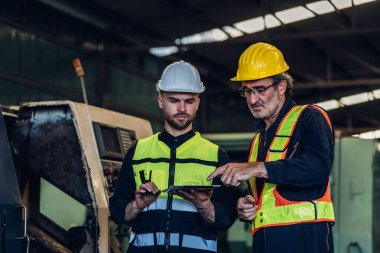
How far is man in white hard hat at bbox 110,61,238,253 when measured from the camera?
3.39 metres

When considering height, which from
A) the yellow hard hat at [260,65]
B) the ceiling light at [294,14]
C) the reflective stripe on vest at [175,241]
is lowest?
the reflective stripe on vest at [175,241]

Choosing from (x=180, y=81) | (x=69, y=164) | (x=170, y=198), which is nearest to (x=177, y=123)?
(x=180, y=81)

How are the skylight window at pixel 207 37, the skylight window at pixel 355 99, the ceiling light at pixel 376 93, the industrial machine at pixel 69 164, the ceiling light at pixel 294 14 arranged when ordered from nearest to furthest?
1. the industrial machine at pixel 69 164
2. the ceiling light at pixel 294 14
3. the skylight window at pixel 207 37
4. the ceiling light at pixel 376 93
5. the skylight window at pixel 355 99

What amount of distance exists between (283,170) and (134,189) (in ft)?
2.93

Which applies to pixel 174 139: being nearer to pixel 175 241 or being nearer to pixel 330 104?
pixel 175 241

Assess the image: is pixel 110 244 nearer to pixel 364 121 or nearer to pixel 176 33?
pixel 176 33

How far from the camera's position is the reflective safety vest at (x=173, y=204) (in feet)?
11.2

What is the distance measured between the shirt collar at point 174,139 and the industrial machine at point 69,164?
2.12 ft

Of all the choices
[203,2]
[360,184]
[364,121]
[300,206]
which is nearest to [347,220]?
[360,184]

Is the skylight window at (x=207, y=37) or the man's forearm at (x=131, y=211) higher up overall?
the skylight window at (x=207, y=37)

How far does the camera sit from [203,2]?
1196cm

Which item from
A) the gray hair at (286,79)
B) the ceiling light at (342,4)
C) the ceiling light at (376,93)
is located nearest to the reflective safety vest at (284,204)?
the gray hair at (286,79)

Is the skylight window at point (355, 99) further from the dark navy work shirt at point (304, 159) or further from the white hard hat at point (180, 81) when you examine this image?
the dark navy work shirt at point (304, 159)

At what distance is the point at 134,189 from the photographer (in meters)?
3.58
